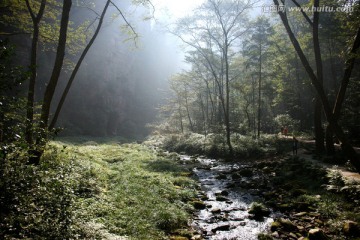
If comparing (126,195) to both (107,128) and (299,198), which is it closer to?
(299,198)

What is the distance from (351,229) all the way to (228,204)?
189 inches

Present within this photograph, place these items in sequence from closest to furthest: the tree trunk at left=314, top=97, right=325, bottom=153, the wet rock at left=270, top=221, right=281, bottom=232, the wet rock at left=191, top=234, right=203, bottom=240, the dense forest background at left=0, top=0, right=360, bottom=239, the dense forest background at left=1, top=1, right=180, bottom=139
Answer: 1. the dense forest background at left=0, top=0, right=360, bottom=239
2. the wet rock at left=191, top=234, right=203, bottom=240
3. the wet rock at left=270, top=221, right=281, bottom=232
4. the tree trunk at left=314, top=97, right=325, bottom=153
5. the dense forest background at left=1, top=1, right=180, bottom=139

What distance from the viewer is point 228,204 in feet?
37.1

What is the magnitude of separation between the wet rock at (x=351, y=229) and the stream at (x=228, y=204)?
2301 millimetres

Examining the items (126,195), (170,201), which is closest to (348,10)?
(170,201)

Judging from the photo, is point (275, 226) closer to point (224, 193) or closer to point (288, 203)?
point (288, 203)

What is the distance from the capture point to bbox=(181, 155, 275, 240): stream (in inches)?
339

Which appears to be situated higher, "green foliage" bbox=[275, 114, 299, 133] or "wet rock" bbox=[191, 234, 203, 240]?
"green foliage" bbox=[275, 114, 299, 133]

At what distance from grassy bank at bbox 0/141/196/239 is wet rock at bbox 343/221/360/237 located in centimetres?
484

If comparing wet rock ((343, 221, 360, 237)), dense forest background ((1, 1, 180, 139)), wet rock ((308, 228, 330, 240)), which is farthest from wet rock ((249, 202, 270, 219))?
dense forest background ((1, 1, 180, 139))

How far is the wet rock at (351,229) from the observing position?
737 cm

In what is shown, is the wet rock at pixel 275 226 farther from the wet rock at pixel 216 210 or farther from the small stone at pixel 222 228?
the wet rock at pixel 216 210

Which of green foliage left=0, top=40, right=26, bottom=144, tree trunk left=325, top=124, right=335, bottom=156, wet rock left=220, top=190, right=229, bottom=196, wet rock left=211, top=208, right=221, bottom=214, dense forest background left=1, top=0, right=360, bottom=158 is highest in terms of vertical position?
dense forest background left=1, top=0, right=360, bottom=158

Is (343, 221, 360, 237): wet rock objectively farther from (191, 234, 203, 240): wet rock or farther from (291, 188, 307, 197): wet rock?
(191, 234, 203, 240): wet rock
